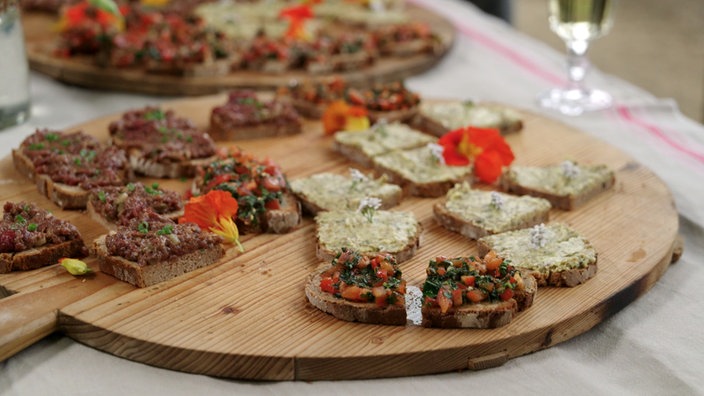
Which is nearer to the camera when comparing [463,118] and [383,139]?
[383,139]

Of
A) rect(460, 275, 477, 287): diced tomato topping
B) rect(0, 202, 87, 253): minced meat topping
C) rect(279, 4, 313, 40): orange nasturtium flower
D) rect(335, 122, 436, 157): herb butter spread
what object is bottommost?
rect(335, 122, 436, 157): herb butter spread

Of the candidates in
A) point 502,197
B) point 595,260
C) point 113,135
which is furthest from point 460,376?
point 113,135

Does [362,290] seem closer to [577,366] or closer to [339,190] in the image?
[577,366]

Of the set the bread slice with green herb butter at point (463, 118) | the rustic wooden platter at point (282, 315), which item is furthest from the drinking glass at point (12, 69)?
the bread slice with green herb butter at point (463, 118)

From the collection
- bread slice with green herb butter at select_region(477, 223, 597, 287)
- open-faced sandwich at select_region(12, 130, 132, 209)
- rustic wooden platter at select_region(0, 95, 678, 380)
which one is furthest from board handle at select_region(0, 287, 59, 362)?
bread slice with green herb butter at select_region(477, 223, 597, 287)

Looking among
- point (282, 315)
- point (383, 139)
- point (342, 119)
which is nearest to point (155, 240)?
point (282, 315)

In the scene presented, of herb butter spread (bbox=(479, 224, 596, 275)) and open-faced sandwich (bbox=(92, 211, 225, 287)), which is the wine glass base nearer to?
herb butter spread (bbox=(479, 224, 596, 275))
